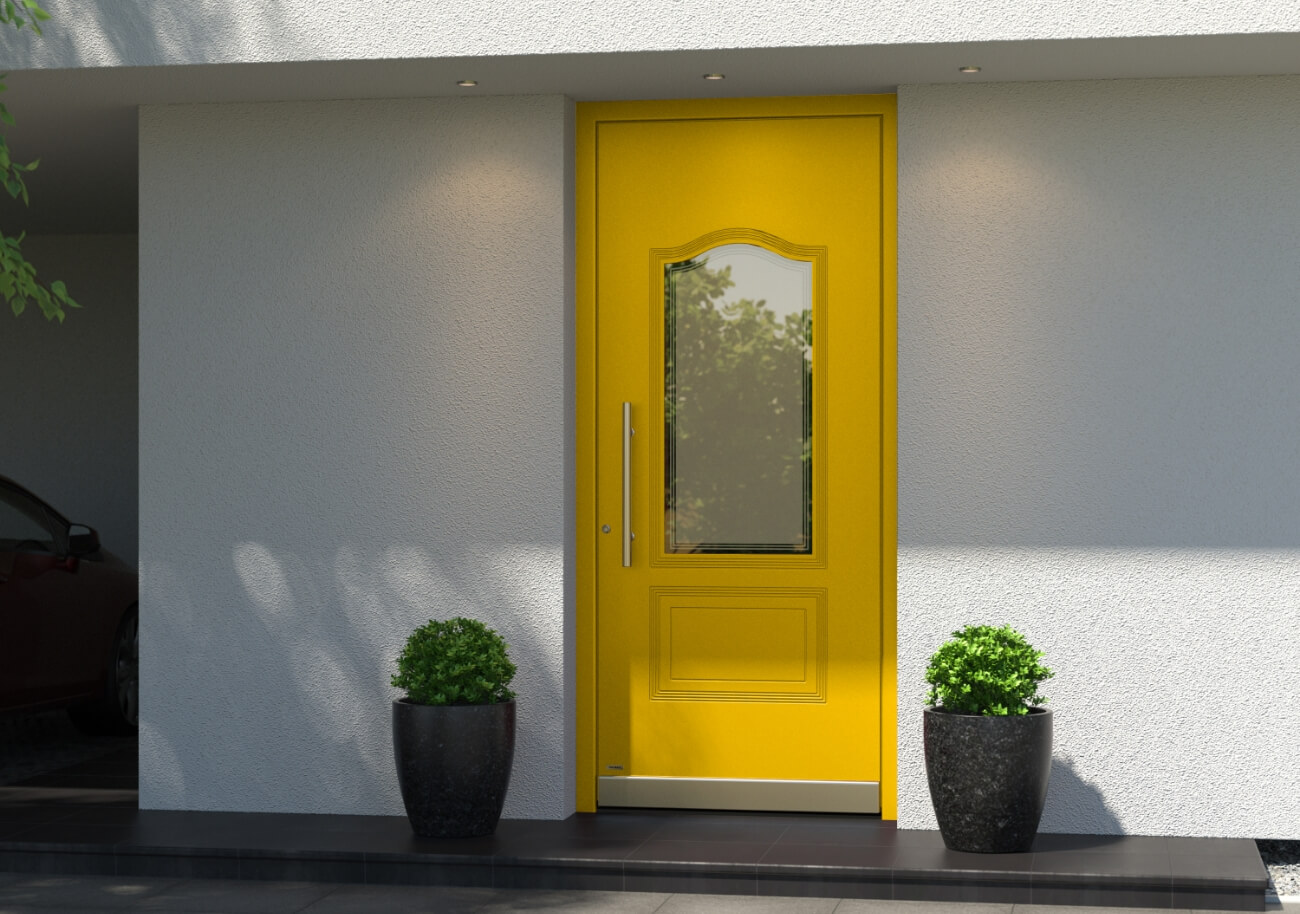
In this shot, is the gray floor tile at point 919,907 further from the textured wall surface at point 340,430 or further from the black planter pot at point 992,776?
the textured wall surface at point 340,430

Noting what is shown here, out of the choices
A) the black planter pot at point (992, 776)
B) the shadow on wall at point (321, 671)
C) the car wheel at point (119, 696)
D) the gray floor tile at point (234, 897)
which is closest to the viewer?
the gray floor tile at point (234, 897)

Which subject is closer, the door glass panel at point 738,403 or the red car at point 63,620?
the door glass panel at point 738,403

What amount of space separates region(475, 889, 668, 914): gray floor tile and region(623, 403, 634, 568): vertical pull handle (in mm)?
1419

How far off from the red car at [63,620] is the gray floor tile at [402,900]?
2.75m

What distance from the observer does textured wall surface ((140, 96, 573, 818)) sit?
626 cm

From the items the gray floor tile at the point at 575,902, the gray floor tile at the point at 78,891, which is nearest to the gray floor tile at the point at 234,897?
the gray floor tile at the point at 78,891

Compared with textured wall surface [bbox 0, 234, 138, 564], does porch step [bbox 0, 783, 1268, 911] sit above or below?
below

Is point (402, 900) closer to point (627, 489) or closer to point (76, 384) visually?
point (627, 489)

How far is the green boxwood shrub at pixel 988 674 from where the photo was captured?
218 inches

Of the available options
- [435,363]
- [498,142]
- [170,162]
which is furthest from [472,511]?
[170,162]

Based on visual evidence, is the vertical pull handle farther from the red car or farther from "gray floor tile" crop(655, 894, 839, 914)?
the red car

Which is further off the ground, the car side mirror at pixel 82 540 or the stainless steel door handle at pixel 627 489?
the stainless steel door handle at pixel 627 489

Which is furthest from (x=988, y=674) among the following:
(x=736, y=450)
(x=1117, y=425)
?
(x=736, y=450)

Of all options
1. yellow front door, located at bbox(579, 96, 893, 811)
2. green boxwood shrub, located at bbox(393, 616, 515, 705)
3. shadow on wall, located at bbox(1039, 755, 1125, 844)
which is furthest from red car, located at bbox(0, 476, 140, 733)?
shadow on wall, located at bbox(1039, 755, 1125, 844)
